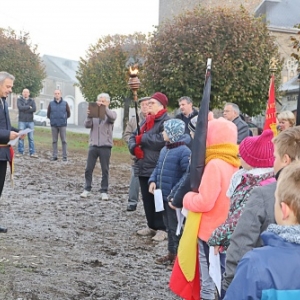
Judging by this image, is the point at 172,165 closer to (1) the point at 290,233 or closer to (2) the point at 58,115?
(1) the point at 290,233

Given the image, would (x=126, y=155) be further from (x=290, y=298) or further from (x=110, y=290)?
(x=290, y=298)

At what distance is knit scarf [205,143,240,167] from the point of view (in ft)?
13.3

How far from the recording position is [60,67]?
276 ft

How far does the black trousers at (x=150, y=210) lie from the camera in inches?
270

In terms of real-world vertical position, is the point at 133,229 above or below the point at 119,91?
below

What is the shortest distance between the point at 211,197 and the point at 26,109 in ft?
41.5

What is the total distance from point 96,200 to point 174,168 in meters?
4.18

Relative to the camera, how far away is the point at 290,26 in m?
35.8

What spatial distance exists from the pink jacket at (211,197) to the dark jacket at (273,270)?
171 cm

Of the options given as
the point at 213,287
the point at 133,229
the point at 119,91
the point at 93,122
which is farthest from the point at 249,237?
the point at 119,91

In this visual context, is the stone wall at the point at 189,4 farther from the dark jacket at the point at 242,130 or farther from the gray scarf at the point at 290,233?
the gray scarf at the point at 290,233

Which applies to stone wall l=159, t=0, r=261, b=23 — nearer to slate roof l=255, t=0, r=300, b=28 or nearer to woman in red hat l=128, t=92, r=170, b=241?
slate roof l=255, t=0, r=300, b=28

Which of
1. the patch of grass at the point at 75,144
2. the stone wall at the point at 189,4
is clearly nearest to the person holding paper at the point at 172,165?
the patch of grass at the point at 75,144

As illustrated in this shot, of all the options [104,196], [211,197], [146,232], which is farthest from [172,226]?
[104,196]
